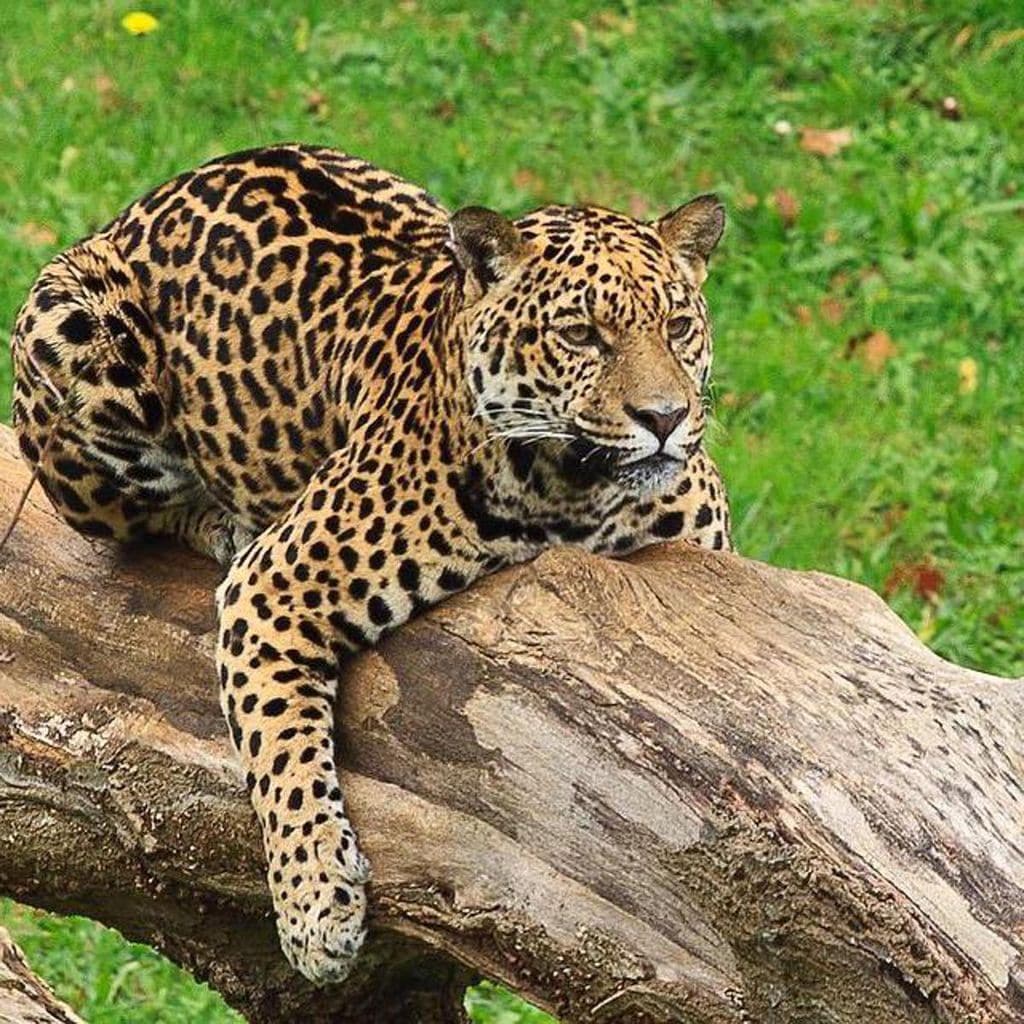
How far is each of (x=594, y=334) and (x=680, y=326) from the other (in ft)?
0.71

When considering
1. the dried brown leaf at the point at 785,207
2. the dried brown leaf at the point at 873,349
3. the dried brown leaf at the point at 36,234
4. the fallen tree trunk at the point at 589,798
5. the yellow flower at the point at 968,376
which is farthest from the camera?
the dried brown leaf at the point at 785,207

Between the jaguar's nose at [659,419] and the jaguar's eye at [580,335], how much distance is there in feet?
0.71

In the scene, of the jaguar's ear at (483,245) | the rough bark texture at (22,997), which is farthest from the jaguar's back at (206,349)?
the rough bark texture at (22,997)

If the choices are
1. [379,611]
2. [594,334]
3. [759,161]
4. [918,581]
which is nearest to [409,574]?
[379,611]

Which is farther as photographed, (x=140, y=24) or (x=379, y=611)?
(x=140, y=24)

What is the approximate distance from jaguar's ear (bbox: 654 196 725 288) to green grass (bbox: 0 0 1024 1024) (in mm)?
3809

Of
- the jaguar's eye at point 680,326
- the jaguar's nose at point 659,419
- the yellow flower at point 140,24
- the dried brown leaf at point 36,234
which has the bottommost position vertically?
the dried brown leaf at point 36,234

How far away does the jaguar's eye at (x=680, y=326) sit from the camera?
6113 mm

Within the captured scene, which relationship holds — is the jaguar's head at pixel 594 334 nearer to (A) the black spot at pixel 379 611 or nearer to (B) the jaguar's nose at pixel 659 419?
(B) the jaguar's nose at pixel 659 419

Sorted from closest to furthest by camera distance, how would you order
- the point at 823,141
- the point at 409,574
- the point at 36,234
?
the point at 409,574 → the point at 36,234 → the point at 823,141

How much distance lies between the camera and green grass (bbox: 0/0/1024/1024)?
10578 millimetres

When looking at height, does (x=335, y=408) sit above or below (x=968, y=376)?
above

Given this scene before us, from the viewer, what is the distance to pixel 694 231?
6359 mm

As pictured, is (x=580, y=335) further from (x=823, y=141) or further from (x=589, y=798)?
(x=823, y=141)
